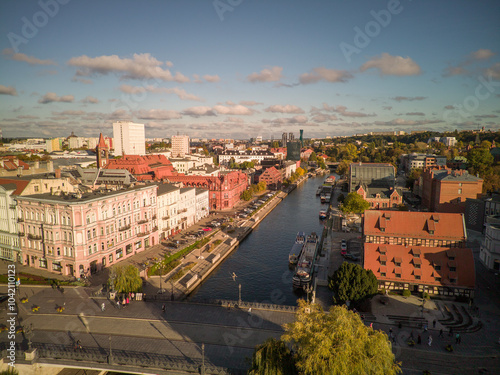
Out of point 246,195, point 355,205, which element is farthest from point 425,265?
point 246,195

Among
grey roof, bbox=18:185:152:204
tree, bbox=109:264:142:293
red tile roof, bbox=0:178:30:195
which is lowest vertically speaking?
tree, bbox=109:264:142:293

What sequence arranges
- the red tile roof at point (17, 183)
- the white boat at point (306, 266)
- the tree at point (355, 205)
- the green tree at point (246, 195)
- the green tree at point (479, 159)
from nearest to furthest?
the white boat at point (306, 266), the red tile roof at point (17, 183), the tree at point (355, 205), the green tree at point (246, 195), the green tree at point (479, 159)

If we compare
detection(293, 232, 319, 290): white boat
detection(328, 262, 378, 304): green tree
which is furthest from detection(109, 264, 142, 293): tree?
detection(328, 262, 378, 304): green tree

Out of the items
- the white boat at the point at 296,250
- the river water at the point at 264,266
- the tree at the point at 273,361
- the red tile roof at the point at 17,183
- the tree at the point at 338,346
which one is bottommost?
the river water at the point at 264,266

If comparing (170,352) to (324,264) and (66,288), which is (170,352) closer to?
(66,288)

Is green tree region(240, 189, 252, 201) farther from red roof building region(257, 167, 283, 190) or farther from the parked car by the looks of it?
the parked car

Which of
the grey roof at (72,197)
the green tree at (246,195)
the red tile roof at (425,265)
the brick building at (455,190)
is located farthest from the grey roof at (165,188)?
the brick building at (455,190)

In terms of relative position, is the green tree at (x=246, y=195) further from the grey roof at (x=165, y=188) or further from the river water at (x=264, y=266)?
the grey roof at (x=165, y=188)

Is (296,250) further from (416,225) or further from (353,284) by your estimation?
(353,284)
